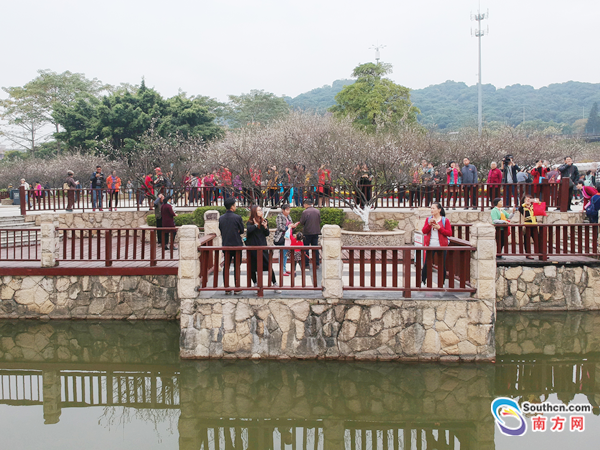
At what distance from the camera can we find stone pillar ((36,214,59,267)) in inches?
381

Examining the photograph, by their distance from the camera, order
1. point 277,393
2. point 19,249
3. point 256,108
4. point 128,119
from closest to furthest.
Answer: point 277,393 < point 19,249 < point 128,119 < point 256,108

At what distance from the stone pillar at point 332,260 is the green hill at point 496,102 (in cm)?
9344

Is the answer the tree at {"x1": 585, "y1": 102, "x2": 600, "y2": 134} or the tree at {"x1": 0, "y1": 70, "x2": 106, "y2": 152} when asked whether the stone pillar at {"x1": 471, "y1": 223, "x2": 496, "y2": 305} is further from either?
the tree at {"x1": 585, "y1": 102, "x2": 600, "y2": 134}

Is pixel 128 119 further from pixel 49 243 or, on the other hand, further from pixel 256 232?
pixel 256 232

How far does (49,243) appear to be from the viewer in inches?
386

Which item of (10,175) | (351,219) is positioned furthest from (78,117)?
(351,219)

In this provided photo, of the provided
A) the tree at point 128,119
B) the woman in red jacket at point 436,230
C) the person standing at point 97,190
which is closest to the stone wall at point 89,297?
the woman in red jacket at point 436,230

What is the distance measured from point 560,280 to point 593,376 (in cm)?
330

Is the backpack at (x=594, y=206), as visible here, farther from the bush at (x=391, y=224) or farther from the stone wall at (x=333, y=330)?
the stone wall at (x=333, y=330)

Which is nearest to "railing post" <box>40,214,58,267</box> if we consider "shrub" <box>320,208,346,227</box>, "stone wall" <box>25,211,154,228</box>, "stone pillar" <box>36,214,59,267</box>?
"stone pillar" <box>36,214,59,267</box>

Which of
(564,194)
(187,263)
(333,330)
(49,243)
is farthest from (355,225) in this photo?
(49,243)

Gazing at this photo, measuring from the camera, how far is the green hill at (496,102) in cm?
11056

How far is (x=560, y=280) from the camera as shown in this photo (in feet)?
33.0

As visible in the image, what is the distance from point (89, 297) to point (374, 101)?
33.3 m
